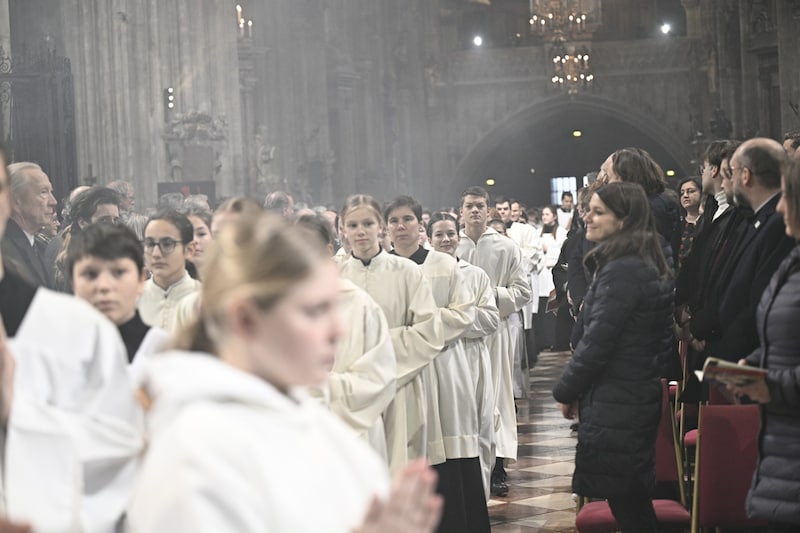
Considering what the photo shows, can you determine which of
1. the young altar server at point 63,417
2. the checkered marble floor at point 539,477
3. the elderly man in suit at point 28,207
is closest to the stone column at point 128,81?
the checkered marble floor at point 539,477

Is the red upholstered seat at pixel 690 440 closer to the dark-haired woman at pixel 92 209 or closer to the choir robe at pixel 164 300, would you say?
the choir robe at pixel 164 300

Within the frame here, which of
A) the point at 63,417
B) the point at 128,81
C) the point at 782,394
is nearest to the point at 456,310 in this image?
the point at 782,394

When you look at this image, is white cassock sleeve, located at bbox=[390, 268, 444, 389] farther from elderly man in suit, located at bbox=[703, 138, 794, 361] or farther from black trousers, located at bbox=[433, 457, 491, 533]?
elderly man in suit, located at bbox=[703, 138, 794, 361]

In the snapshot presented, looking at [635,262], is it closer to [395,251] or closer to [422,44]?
[395,251]

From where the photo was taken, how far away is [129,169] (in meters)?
15.6

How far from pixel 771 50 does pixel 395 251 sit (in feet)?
61.6

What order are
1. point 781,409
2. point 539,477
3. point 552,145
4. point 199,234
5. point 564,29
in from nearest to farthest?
point 781,409 → point 199,234 → point 539,477 → point 564,29 → point 552,145

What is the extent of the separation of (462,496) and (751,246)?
214 centimetres

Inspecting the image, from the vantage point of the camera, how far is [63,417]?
284 cm

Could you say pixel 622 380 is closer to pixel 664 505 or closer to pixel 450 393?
pixel 664 505

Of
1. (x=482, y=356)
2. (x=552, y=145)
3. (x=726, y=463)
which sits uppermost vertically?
(x=552, y=145)

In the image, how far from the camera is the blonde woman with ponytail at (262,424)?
1.94m

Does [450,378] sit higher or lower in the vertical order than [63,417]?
lower

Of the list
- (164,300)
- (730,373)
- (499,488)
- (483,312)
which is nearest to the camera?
(730,373)
